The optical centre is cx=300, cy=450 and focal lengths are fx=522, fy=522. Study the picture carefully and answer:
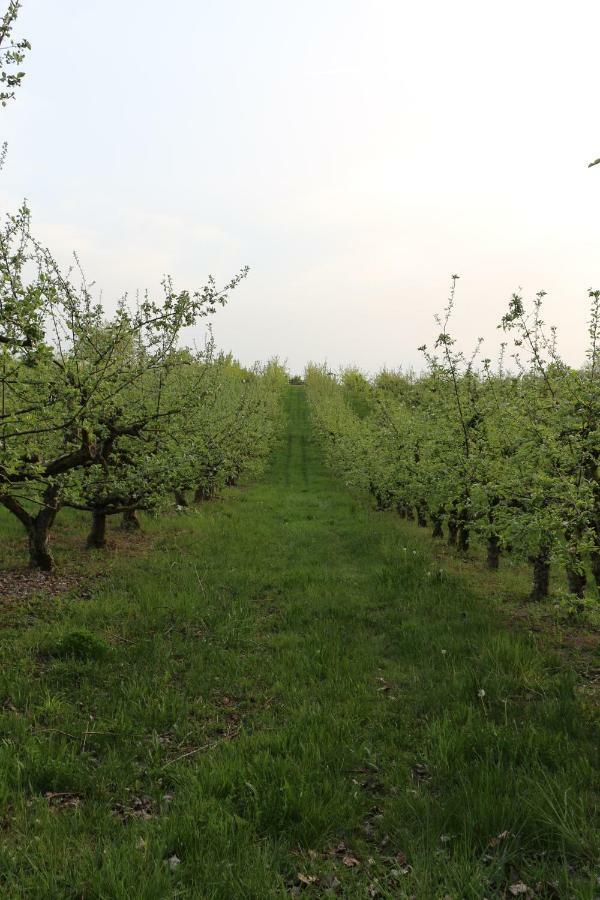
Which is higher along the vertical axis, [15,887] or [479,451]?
[479,451]

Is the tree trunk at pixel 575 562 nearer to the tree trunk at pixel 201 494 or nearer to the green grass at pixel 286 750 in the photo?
the green grass at pixel 286 750

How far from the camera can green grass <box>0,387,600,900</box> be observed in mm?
4160

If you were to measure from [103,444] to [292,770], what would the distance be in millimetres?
9251

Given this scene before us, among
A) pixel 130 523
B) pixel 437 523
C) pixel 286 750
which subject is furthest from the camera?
pixel 437 523

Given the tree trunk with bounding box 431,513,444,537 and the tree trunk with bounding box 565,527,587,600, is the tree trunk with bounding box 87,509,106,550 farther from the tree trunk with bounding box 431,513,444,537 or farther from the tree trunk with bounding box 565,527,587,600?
the tree trunk with bounding box 565,527,587,600

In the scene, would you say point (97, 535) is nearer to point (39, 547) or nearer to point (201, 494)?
point (39, 547)

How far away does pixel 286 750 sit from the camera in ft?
18.6

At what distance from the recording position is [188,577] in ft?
39.4

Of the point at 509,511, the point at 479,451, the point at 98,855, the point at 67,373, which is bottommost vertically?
the point at 98,855

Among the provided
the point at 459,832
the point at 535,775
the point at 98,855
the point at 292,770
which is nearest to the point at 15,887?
the point at 98,855

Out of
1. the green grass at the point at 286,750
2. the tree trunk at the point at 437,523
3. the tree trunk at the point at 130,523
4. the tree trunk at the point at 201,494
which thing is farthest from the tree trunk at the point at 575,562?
the tree trunk at the point at 201,494

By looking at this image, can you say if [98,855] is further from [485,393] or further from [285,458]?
[285,458]

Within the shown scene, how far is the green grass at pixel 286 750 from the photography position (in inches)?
164

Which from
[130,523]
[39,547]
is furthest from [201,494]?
[39,547]
